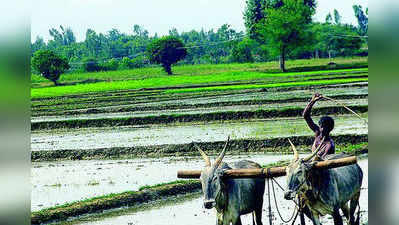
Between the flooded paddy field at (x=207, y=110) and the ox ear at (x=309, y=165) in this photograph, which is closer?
the ox ear at (x=309, y=165)

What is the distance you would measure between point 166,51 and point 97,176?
4770cm

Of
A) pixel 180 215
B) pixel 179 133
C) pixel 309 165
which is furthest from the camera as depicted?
pixel 179 133

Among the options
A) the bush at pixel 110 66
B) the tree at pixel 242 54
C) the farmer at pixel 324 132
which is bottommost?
the farmer at pixel 324 132

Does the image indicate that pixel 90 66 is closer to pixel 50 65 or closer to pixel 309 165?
pixel 50 65

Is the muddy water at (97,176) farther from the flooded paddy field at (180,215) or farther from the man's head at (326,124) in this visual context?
the man's head at (326,124)

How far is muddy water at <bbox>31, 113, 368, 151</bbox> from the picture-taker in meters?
15.3

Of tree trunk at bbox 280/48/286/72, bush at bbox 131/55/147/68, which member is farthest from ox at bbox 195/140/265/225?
bush at bbox 131/55/147/68

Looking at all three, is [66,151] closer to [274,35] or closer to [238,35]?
[274,35]

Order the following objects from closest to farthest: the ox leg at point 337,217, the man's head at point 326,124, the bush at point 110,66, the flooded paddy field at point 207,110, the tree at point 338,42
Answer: the ox leg at point 337,217 → the man's head at point 326,124 → the flooded paddy field at point 207,110 → the tree at point 338,42 → the bush at point 110,66

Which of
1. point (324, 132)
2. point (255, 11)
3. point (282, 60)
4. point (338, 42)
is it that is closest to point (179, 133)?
point (324, 132)

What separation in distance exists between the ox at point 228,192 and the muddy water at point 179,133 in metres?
8.39

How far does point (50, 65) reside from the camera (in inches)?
2083

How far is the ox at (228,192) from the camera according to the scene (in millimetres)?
5336

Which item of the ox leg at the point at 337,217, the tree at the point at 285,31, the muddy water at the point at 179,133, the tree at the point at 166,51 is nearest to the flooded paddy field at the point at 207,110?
the muddy water at the point at 179,133
